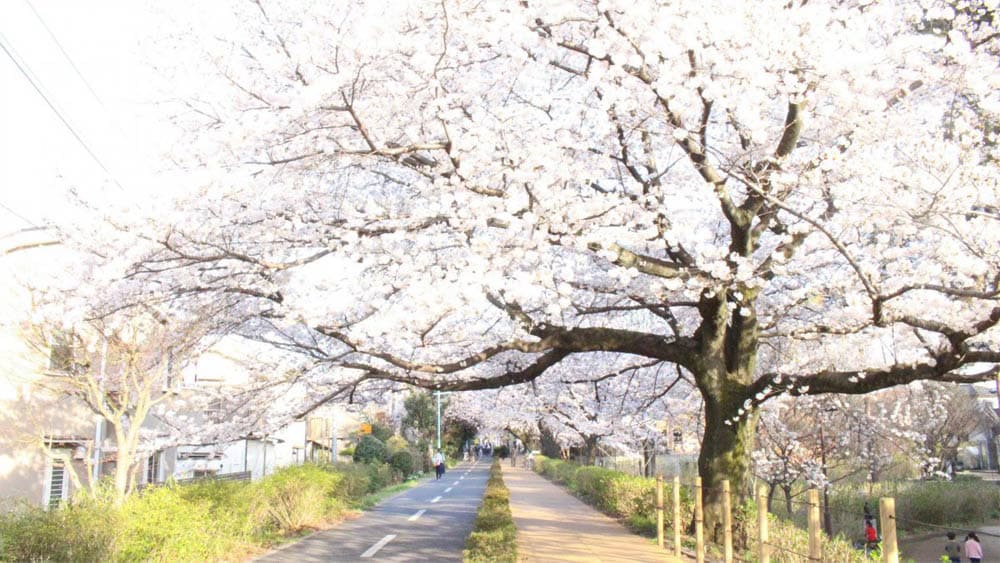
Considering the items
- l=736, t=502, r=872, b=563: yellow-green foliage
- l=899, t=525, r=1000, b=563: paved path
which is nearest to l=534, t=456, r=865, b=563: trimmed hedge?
l=736, t=502, r=872, b=563: yellow-green foliage

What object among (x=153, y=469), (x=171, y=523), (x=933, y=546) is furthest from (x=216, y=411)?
(x=933, y=546)

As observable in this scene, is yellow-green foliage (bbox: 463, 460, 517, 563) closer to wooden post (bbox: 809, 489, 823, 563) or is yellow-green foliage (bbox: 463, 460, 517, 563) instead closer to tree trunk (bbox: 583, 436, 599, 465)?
wooden post (bbox: 809, 489, 823, 563)

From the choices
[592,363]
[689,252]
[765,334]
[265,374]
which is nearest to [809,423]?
[592,363]

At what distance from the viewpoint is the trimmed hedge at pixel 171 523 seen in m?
8.15

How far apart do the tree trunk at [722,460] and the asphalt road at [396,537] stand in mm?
3938

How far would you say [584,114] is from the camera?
945cm

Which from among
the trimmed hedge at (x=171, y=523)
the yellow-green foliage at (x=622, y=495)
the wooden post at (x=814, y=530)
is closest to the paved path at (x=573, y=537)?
the yellow-green foliage at (x=622, y=495)

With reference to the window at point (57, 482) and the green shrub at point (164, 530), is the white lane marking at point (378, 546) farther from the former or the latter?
the window at point (57, 482)

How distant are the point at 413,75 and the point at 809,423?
19882 millimetres

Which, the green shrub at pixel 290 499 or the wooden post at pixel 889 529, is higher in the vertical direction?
the wooden post at pixel 889 529

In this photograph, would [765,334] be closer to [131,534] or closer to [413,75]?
[413,75]

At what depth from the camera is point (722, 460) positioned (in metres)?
10.8

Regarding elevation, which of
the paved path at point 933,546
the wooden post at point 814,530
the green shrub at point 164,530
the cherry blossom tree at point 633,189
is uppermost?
the cherry blossom tree at point 633,189

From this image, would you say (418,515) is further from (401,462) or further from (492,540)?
(401,462)
